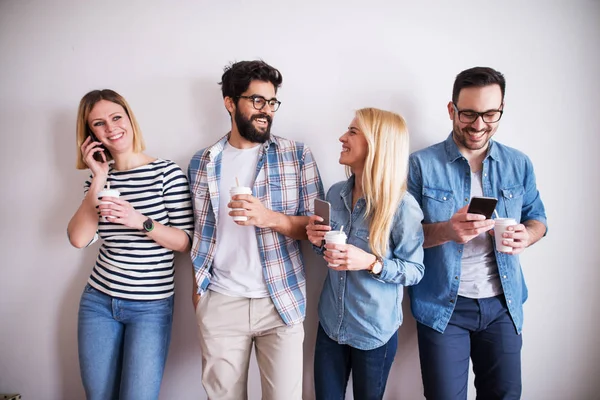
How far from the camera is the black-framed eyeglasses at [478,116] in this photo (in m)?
1.50

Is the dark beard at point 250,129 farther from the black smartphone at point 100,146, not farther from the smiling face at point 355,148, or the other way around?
the black smartphone at point 100,146

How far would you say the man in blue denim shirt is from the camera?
150 centimetres

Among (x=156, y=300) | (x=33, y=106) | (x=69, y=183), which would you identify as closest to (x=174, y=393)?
(x=156, y=300)

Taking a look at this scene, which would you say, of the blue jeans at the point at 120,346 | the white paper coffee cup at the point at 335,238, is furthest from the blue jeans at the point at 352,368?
the blue jeans at the point at 120,346

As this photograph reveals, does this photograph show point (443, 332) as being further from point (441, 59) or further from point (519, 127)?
point (441, 59)

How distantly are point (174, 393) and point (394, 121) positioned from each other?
2.04 metres

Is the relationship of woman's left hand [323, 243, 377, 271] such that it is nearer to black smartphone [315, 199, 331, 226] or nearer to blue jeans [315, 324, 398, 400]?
black smartphone [315, 199, 331, 226]

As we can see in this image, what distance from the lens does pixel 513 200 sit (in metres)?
1.61

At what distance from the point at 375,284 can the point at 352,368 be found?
440mm

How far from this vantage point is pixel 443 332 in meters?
1.51

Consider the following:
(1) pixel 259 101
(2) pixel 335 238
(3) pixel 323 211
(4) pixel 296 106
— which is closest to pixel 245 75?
(1) pixel 259 101

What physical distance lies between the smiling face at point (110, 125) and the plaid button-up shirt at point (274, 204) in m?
0.41

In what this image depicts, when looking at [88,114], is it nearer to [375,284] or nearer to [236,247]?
[236,247]

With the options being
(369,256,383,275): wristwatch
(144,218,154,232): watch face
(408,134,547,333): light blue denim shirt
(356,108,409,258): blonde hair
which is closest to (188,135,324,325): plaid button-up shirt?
(144,218,154,232): watch face
